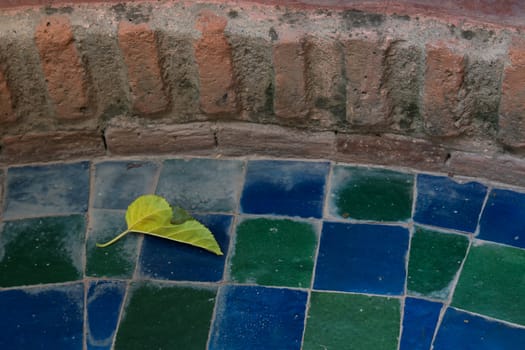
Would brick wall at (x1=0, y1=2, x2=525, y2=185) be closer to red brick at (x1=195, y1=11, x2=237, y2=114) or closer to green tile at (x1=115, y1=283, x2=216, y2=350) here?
red brick at (x1=195, y1=11, x2=237, y2=114)

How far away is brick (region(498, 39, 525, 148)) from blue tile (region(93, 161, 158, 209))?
972 millimetres

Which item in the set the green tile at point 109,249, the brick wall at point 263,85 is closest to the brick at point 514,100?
the brick wall at point 263,85

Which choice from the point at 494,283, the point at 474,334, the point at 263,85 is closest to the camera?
the point at 474,334

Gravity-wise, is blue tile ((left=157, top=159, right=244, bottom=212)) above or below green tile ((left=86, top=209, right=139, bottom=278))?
above

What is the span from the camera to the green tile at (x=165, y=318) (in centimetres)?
218

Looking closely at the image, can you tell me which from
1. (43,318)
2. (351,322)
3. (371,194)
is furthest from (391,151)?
(43,318)

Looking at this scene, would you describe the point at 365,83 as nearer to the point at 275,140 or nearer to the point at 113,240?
the point at 275,140

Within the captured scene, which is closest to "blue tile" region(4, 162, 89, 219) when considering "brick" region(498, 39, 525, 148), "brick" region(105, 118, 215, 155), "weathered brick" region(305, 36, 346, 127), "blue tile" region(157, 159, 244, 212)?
"brick" region(105, 118, 215, 155)

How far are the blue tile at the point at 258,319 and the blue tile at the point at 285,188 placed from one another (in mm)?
272

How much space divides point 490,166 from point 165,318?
98cm

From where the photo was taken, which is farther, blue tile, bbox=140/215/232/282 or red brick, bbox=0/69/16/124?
red brick, bbox=0/69/16/124

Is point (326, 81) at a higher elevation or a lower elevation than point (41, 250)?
higher

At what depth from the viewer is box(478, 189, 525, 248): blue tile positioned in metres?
2.38

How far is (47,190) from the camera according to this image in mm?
2574
